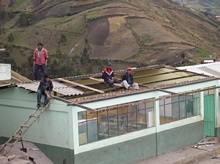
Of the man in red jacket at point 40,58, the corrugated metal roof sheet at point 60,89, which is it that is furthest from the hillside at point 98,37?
the corrugated metal roof sheet at point 60,89

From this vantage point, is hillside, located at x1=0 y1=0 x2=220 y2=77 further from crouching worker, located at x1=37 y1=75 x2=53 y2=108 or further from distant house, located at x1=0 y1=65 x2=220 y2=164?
crouching worker, located at x1=37 y1=75 x2=53 y2=108

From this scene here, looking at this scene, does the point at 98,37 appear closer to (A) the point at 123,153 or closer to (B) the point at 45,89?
(A) the point at 123,153

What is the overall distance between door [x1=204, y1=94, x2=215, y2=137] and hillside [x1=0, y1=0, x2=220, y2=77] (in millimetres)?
31761

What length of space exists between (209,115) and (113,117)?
753cm

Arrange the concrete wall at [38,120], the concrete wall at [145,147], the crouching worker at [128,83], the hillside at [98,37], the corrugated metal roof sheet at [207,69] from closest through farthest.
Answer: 1. the concrete wall at [38,120]
2. the concrete wall at [145,147]
3. the crouching worker at [128,83]
4. the corrugated metal roof sheet at [207,69]
5. the hillside at [98,37]

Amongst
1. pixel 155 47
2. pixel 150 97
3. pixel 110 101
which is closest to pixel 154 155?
pixel 150 97

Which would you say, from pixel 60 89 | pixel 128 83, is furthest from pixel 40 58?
pixel 128 83

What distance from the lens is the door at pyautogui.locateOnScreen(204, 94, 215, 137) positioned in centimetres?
2588

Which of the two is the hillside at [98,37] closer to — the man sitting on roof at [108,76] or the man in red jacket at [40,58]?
the man sitting on roof at [108,76]

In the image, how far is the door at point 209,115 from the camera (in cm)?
→ 2588

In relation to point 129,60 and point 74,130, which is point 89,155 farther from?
point 129,60

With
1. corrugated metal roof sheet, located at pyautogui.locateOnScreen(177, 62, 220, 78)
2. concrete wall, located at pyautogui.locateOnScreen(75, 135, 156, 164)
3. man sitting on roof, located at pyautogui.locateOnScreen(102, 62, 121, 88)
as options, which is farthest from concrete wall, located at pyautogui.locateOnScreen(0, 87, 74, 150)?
corrugated metal roof sheet, located at pyautogui.locateOnScreen(177, 62, 220, 78)

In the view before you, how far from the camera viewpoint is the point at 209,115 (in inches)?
1024

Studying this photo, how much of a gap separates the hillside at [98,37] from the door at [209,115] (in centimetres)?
3176
